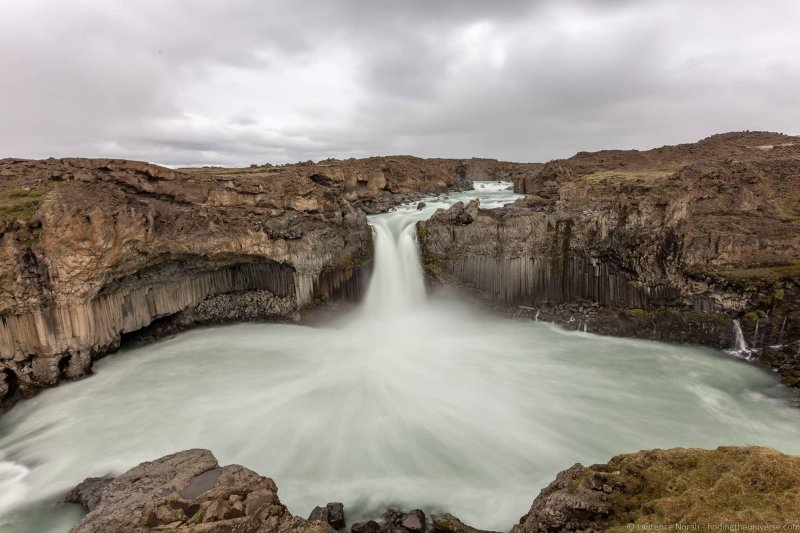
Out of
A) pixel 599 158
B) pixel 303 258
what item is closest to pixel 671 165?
pixel 599 158

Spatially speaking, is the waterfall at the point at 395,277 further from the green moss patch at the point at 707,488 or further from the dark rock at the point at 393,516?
the green moss patch at the point at 707,488

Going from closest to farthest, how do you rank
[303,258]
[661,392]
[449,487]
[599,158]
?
1. [449,487]
2. [661,392]
3. [303,258]
4. [599,158]

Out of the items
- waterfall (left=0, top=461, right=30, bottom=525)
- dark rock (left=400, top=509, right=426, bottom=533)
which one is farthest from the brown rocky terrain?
dark rock (left=400, top=509, right=426, bottom=533)

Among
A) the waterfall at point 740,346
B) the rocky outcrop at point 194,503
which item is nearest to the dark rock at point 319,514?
the rocky outcrop at point 194,503

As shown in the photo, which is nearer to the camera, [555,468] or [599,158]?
[555,468]

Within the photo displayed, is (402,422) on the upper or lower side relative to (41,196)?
lower

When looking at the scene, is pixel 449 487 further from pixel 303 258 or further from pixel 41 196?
pixel 41 196

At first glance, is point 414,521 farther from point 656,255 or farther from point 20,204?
point 20,204
